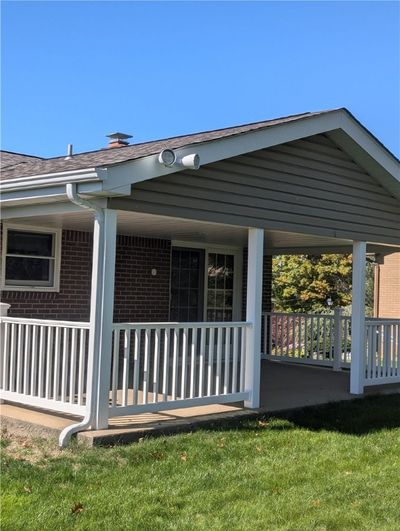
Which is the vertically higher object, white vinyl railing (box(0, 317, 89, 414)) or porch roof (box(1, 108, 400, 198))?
porch roof (box(1, 108, 400, 198))

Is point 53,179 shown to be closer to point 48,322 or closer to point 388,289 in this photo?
point 48,322

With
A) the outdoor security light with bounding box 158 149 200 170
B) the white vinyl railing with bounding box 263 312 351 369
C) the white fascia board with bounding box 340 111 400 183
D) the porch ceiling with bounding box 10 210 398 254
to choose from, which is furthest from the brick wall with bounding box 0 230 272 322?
the white fascia board with bounding box 340 111 400 183

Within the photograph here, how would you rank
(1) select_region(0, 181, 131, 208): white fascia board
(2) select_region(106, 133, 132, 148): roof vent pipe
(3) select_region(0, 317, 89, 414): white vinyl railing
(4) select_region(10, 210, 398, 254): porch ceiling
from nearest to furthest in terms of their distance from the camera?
(1) select_region(0, 181, 131, 208): white fascia board → (3) select_region(0, 317, 89, 414): white vinyl railing → (4) select_region(10, 210, 398, 254): porch ceiling → (2) select_region(106, 133, 132, 148): roof vent pipe

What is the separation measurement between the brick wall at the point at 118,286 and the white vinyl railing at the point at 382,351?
3.51 meters

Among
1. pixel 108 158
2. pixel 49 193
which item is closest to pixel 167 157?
pixel 108 158

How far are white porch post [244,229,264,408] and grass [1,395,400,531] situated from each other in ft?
2.88

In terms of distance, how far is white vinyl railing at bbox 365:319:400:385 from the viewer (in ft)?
31.5

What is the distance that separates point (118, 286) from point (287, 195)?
3498 millimetres

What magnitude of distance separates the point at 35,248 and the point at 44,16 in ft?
10.4

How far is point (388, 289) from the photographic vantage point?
953 inches

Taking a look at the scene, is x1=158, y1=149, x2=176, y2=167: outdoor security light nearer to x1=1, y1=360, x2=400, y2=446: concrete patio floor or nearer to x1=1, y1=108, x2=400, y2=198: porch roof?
x1=1, y1=108, x2=400, y2=198: porch roof

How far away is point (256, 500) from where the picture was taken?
4621mm

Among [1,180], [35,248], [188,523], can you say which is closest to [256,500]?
[188,523]

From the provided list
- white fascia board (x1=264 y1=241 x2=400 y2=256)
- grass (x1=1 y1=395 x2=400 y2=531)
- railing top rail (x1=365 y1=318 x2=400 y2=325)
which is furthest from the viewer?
white fascia board (x1=264 y1=241 x2=400 y2=256)
